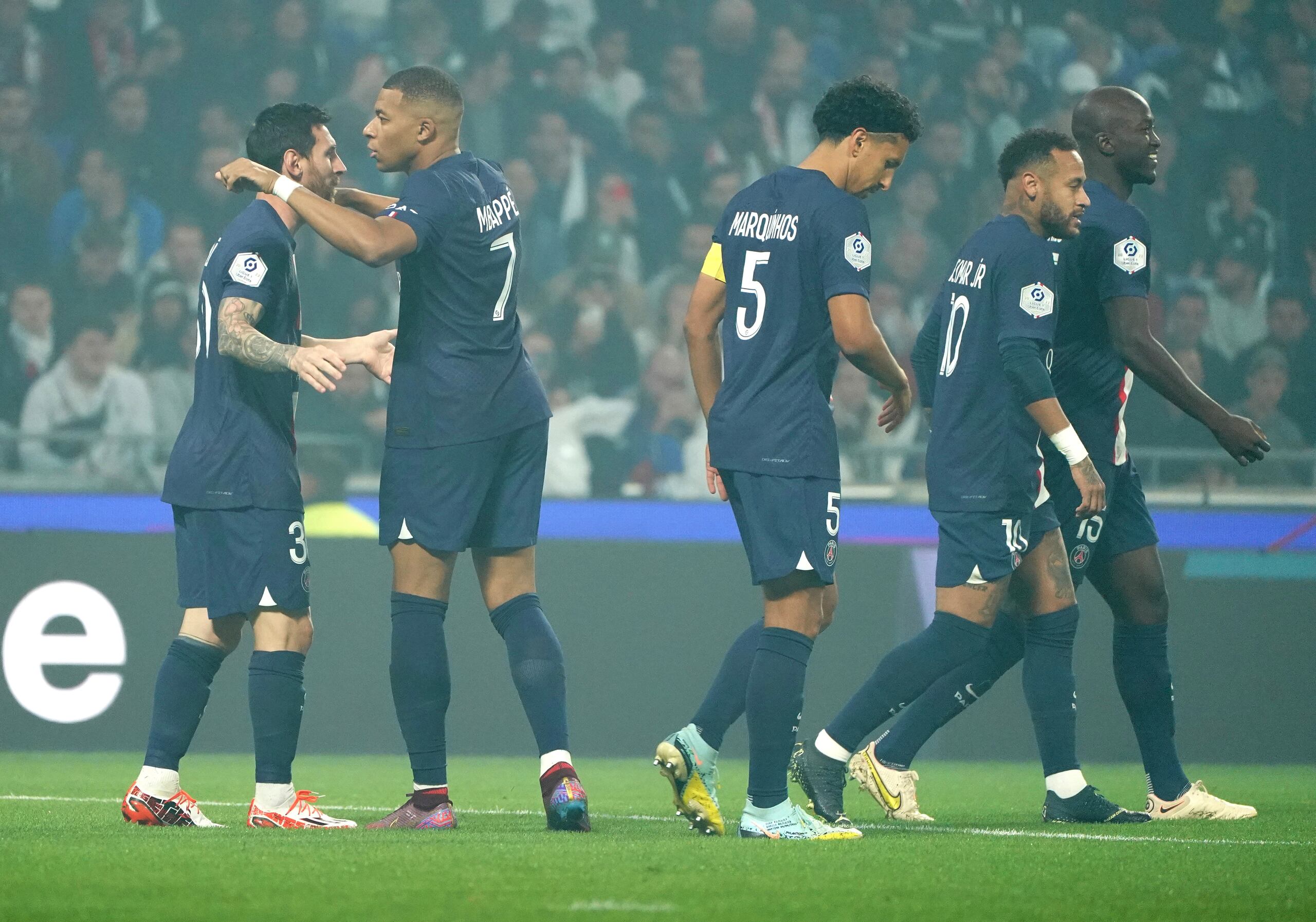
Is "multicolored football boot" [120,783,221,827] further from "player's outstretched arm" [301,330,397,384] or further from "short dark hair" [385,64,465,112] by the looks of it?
"short dark hair" [385,64,465,112]

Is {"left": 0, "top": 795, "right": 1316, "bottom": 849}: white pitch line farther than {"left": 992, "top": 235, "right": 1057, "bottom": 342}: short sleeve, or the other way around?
{"left": 992, "top": 235, "right": 1057, "bottom": 342}: short sleeve

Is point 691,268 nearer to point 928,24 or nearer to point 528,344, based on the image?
point 528,344

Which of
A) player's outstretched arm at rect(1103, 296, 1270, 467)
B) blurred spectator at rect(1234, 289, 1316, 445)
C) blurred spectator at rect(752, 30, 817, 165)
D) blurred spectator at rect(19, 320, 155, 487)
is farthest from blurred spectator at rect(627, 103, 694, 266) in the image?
player's outstretched arm at rect(1103, 296, 1270, 467)

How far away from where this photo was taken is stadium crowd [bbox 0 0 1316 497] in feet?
33.1

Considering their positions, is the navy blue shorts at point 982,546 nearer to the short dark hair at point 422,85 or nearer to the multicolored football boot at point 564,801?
the multicolored football boot at point 564,801

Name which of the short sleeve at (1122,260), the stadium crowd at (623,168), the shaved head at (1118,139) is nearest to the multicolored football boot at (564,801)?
the short sleeve at (1122,260)

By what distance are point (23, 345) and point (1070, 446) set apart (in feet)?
22.7

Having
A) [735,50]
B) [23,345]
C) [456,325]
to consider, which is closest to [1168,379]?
[456,325]

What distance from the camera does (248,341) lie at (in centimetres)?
480

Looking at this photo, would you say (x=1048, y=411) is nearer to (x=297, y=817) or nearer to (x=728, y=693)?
(x=728, y=693)

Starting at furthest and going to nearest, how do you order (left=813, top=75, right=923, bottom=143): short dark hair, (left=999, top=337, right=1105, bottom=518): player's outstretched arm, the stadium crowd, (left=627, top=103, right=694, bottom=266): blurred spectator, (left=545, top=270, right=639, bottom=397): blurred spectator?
(left=627, top=103, right=694, bottom=266): blurred spectator
(left=545, top=270, right=639, bottom=397): blurred spectator
the stadium crowd
(left=999, top=337, right=1105, bottom=518): player's outstretched arm
(left=813, top=75, right=923, bottom=143): short dark hair

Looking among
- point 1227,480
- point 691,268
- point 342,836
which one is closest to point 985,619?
point 342,836

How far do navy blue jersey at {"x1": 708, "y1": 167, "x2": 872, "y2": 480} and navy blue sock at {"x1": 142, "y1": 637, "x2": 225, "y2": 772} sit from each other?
162 centimetres

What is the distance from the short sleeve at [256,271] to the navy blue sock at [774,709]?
1728 millimetres
